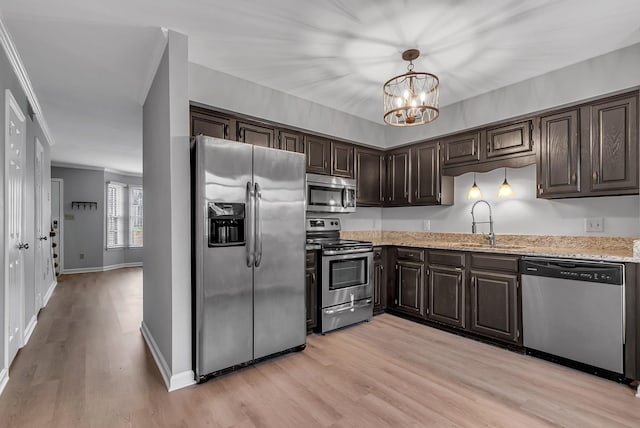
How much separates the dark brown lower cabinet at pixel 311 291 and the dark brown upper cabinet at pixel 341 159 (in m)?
1.23

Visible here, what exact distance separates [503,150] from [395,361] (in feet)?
7.96

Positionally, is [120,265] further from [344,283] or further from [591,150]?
[591,150]

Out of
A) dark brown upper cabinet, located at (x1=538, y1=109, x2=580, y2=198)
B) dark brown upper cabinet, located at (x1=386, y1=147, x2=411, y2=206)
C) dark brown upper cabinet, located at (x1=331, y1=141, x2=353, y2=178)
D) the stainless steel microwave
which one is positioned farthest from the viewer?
dark brown upper cabinet, located at (x1=386, y1=147, x2=411, y2=206)

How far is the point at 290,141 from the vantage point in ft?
12.2

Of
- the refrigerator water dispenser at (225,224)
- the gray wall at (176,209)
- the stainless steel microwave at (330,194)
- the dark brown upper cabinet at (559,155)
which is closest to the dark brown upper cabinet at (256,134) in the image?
the stainless steel microwave at (330,194)

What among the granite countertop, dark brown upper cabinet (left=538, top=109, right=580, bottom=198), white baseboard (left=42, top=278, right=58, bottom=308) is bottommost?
white baseboard (left=42, top=278, right=58, bottom=308)

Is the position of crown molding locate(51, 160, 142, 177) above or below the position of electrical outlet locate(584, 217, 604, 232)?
above

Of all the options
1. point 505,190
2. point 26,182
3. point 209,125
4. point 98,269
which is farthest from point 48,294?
point 505,190

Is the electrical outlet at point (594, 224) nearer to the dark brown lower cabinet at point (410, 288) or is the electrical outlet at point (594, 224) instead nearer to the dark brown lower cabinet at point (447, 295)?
the dark brown lower cabinet at point (447, 295)

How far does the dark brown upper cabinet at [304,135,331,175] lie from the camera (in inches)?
154

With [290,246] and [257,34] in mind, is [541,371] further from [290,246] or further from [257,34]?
[257,34]

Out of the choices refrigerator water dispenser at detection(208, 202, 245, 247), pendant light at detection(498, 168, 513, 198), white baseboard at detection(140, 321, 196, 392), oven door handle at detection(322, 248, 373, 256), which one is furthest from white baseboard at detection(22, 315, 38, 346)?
pendant light at detection(498, 168, 513, 198)

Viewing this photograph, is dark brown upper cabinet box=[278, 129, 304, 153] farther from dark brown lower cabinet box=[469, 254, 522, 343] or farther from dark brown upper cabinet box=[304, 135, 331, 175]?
dark brown lower cabinet box=[469, 254, 522, 343]

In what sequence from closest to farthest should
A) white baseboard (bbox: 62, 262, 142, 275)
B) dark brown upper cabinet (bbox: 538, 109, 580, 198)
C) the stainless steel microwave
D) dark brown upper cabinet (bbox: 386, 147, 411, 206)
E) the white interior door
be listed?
the white interior door < dark brown upper cabinet (bbox: 538, 109, 580, 198) < the stainless steel microwave < dark brown upper cabinet (bbox: 386, 147, 411, 206) < white baseboard (bbox: 62, 262, 142, 275)
